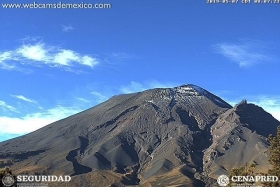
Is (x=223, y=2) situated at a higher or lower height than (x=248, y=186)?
higher

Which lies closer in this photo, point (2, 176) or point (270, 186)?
point (2, 176)

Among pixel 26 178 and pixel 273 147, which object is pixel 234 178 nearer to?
pixel 273 147

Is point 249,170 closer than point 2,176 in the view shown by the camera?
No

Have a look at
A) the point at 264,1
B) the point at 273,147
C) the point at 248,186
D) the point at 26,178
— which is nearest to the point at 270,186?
the point at 248,186

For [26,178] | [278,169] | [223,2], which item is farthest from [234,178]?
[26,178]

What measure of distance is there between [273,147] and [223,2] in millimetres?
24621

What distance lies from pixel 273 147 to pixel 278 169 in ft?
13.9

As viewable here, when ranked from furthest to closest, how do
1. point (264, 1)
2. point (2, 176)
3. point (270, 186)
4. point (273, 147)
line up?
point (264, 1) < point (273, 147) < point (270, 186) < point (2, 176)

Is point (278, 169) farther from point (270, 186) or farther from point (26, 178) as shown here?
point (26, 178)

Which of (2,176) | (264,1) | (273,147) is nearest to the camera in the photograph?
(2,176)

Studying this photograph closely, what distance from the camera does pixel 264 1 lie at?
64.2 m

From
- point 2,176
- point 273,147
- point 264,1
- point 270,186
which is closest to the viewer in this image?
point 2,176

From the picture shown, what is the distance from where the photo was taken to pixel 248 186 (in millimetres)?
52000

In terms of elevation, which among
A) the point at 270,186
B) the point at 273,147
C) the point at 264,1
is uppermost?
the point at 264,1
